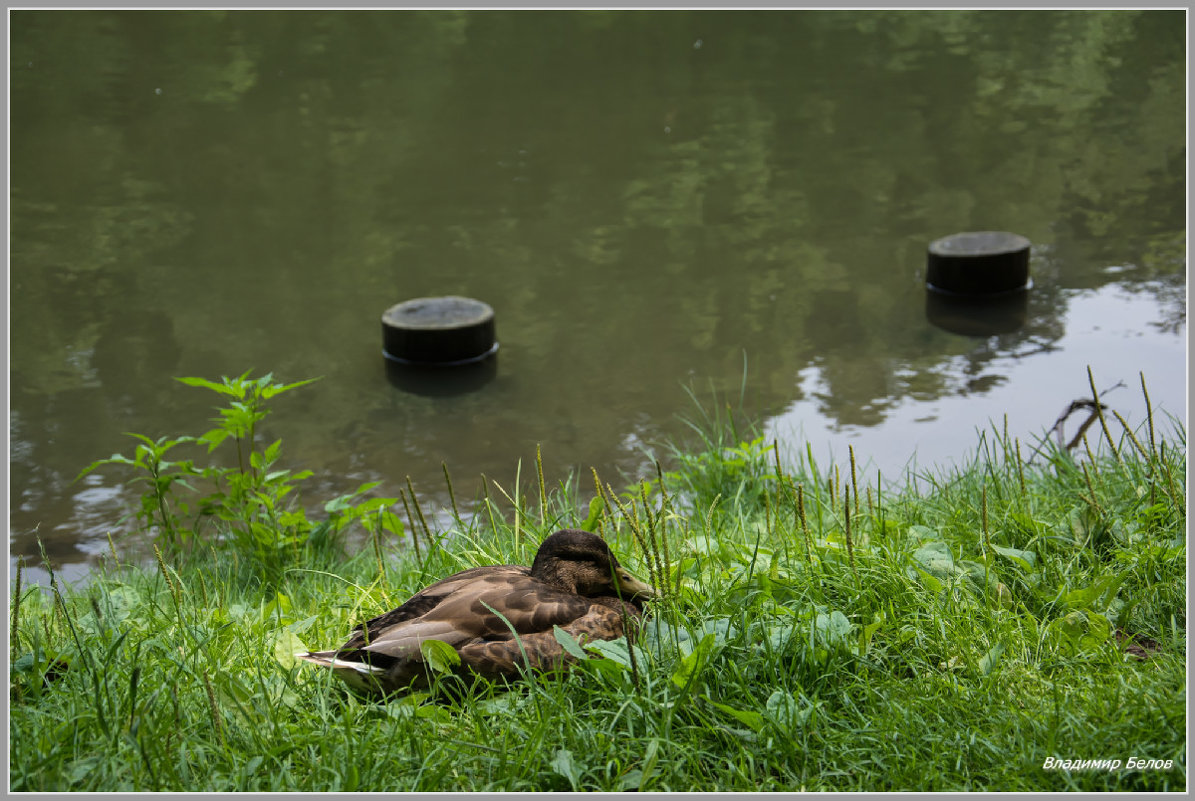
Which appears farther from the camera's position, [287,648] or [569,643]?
[287,648]

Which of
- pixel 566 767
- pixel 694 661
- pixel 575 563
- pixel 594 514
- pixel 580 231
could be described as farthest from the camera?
pixel 580 231

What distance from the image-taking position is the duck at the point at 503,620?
3.08 m

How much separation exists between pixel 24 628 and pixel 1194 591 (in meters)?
3.46

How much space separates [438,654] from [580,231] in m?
8.63

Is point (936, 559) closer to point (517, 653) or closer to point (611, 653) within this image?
point (611, 653)

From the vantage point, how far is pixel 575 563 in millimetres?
3434

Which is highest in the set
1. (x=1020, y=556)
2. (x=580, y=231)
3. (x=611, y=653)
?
(x=611, y=653)

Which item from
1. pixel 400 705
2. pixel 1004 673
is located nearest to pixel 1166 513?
pixel 1004 673

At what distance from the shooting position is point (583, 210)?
39.1 feet

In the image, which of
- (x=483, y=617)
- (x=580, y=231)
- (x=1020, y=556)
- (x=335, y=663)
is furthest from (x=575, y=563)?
(x=580, y=231)

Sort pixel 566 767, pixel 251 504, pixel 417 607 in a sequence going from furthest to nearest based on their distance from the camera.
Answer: pixel 251 504, pixel 417 607, pixel 566 767

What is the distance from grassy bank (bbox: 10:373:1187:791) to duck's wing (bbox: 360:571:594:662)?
5.9 inches

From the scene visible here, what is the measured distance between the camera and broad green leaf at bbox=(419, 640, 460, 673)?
303cm

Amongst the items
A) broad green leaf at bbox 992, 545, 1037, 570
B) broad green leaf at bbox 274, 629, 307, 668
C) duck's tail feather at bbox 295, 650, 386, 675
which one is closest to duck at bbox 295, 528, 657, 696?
duck's tail feather at bbox 295, 650, 386, 675
